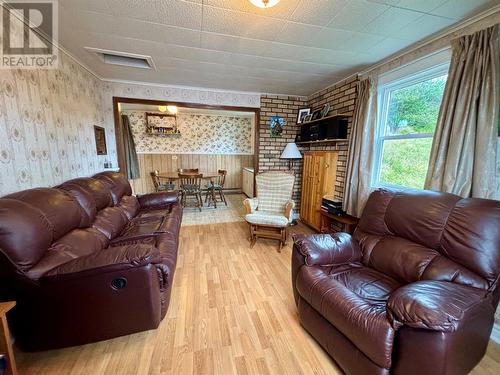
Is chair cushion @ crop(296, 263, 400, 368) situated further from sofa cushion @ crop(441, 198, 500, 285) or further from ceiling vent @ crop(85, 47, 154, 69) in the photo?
ceiling vent @ crop(85, 47, 154, 69)

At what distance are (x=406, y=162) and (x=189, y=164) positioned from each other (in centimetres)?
505

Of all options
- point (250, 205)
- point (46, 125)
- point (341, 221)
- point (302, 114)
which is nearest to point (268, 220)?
point (250, 205)

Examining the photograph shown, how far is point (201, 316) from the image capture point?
1658 millimetres

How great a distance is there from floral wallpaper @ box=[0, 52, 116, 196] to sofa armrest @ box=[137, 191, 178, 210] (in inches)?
29.0

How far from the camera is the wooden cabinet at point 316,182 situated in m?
3.14

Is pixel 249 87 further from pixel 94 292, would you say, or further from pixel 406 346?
pixel 406 346

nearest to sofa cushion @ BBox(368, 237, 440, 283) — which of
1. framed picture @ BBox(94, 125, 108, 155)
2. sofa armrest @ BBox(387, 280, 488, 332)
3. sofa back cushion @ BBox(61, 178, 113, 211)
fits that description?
sofa armrest @ BBox(387, 280, 488, 332)

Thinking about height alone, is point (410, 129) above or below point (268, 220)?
above

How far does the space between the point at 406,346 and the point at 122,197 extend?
2.98 metres

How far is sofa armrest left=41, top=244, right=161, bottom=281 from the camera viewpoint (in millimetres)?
1112

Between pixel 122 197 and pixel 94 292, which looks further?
pixel 122 197

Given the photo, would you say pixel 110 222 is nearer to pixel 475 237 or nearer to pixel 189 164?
pixel 475 237

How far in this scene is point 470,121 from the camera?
5.13 ft

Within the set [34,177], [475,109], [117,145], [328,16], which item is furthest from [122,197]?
[475,109]
